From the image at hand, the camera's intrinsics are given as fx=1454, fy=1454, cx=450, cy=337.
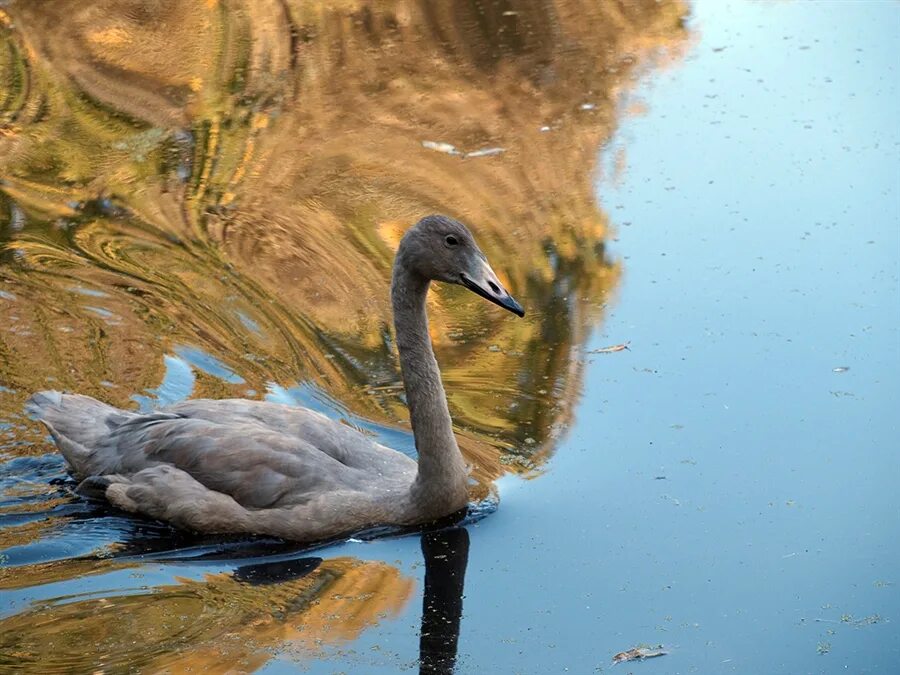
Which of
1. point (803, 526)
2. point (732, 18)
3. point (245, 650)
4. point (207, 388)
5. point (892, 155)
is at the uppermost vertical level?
point (732, 18)

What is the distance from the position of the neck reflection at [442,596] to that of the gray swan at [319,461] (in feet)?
0.61

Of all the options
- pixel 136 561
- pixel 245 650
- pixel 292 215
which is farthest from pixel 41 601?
pixel 292 215

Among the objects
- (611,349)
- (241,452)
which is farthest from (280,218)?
(241,452)

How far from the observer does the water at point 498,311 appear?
6480mm

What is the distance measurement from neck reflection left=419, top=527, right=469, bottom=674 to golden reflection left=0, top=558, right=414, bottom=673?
142 mm

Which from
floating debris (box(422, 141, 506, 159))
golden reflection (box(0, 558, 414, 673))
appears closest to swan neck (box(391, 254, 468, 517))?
golden reflection (box(0, 558, 414, 673))

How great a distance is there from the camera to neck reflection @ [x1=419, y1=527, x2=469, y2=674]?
245 inches

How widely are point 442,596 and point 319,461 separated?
1056 mm

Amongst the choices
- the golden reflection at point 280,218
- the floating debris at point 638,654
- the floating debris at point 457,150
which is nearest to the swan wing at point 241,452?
the golden reflection at point 280,218

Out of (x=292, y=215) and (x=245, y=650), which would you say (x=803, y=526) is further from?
(x=292, y=215)

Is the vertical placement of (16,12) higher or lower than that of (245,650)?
higher

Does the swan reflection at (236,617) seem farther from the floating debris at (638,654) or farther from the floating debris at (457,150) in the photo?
the floating debris at (457,150)

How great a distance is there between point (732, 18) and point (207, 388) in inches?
274

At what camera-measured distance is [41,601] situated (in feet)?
21.6
